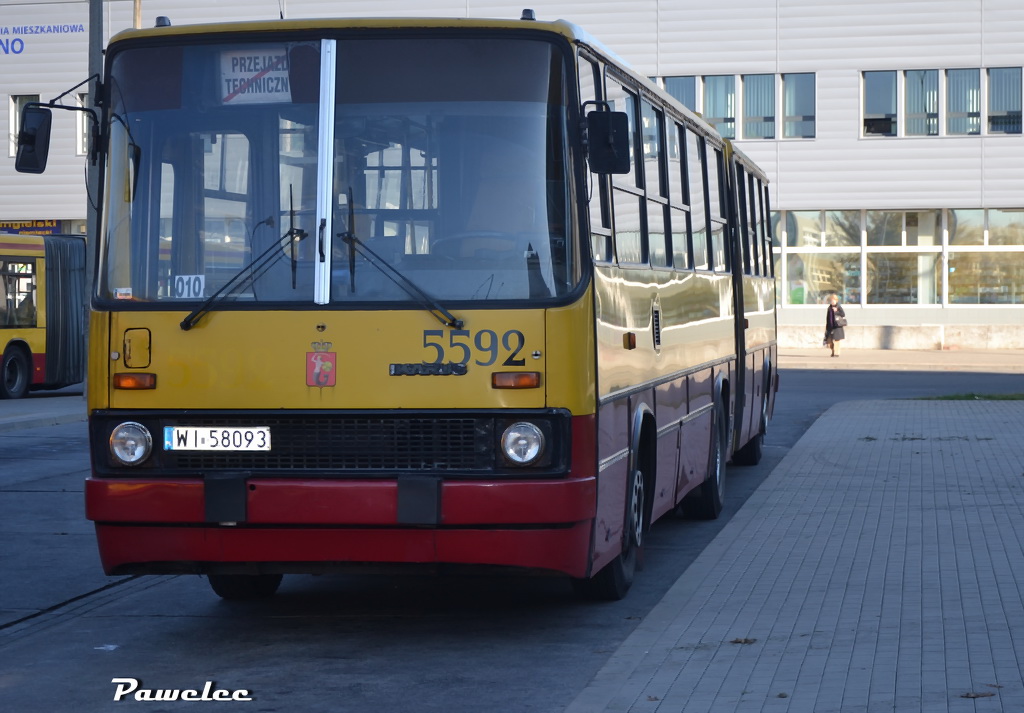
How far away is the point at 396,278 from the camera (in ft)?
23.0

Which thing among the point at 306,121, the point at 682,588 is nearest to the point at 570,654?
the point at 682,588

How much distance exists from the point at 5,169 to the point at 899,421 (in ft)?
117

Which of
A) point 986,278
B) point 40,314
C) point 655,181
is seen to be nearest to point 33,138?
point 655,181

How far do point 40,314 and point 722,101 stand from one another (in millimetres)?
22849

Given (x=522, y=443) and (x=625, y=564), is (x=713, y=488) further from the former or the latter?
(x=522, y=443)

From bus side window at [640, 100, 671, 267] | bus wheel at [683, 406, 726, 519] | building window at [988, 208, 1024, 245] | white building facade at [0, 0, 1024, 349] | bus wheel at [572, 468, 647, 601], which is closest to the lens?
bus wheel at [572, 468, 647, 601]

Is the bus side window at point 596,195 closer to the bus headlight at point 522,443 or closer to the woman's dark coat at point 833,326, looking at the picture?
the bus headlight at point 522,443

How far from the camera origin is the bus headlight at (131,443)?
23.3ft

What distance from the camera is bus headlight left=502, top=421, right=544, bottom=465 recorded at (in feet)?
22.6

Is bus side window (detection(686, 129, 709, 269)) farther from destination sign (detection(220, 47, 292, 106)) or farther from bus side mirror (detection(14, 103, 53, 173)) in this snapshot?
bus side mirror (detection(14, 103, 53, 173))

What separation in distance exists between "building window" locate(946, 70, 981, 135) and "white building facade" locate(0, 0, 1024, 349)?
0.12 feet

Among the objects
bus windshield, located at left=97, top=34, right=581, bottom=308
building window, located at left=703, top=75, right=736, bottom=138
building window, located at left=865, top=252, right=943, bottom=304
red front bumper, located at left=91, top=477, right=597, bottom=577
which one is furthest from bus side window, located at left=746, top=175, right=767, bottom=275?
building window, located at left=865, top=252, right=943, bottom=304

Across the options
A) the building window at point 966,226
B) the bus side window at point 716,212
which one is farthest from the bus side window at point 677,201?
the building window at point 966,226

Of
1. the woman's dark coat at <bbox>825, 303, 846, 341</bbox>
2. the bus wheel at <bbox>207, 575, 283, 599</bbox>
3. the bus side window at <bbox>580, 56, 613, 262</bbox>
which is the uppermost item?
the bus side window at <bbox>580, 56, 613, 262</bbox>
